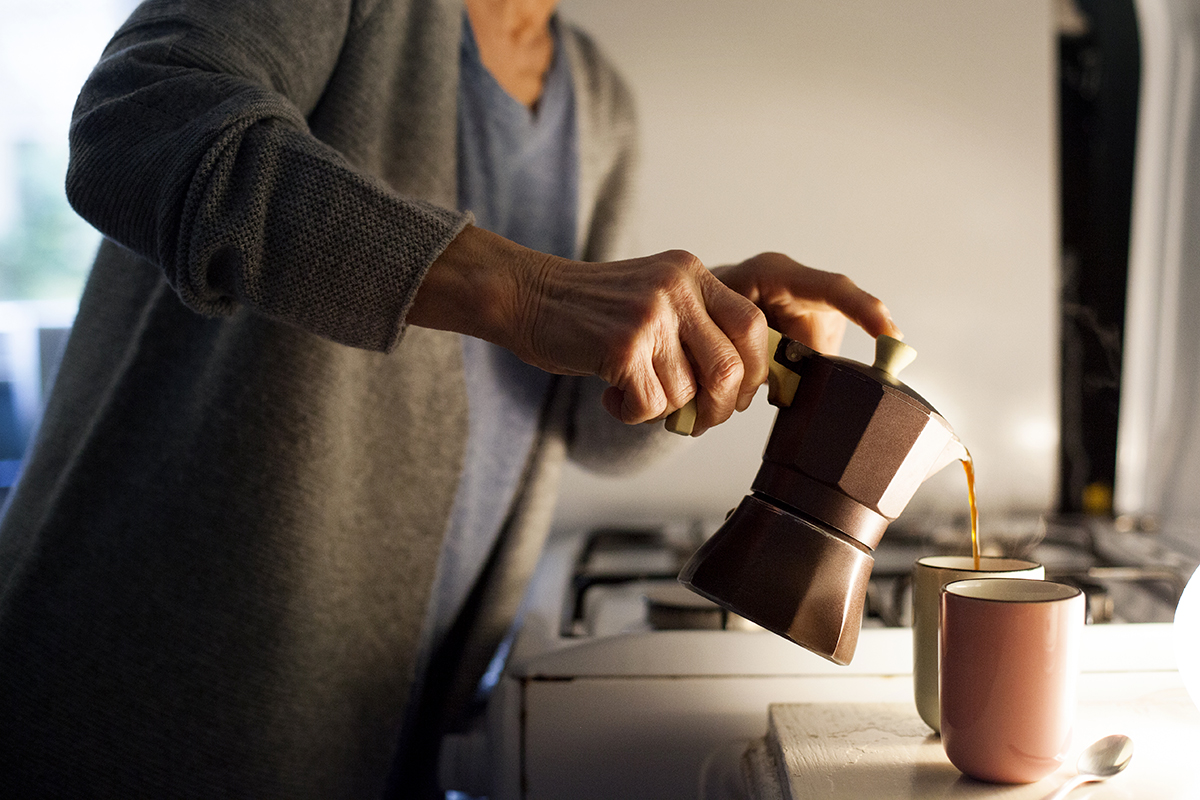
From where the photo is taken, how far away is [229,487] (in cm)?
68

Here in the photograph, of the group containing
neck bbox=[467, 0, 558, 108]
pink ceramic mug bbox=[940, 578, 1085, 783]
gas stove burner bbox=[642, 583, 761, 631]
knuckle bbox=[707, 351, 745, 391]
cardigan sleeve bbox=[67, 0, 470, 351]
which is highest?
neck bbox=[467, 0, 558, 108]

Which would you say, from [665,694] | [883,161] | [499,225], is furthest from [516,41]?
[665,694]

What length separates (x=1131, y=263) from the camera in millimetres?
1231

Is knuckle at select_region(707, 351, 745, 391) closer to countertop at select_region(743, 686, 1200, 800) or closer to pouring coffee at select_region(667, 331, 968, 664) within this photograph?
pouring coffee at select_region(667, 331, 968, 664)

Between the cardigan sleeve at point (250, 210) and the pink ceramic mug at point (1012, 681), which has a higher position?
the cardigan sleeve at point (250, 210)

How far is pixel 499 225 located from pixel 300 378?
0.28 m

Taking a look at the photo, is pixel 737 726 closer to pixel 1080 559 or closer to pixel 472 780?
pixel 472 780

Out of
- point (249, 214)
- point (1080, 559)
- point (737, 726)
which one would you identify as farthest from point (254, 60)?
point (1080, 559)

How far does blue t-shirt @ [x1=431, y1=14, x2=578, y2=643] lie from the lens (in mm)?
831

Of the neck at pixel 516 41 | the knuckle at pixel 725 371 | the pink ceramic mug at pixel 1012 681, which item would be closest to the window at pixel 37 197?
the neck at pixel 516 41

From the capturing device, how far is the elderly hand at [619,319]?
0.45 metres

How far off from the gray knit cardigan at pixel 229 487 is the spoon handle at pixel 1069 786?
468 mm

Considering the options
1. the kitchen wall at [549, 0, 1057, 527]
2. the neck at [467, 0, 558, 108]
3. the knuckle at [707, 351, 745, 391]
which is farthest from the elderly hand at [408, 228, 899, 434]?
the kitchen wall at [549, 0, 1057, 527]

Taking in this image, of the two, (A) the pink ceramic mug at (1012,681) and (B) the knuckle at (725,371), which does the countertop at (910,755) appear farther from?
(B) the knuckle at (725,371)
